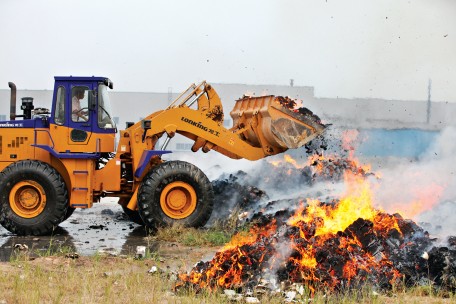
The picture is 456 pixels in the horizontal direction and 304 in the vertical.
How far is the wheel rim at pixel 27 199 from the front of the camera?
14297mm

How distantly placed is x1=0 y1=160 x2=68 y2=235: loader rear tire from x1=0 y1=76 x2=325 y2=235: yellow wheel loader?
0.02 metres

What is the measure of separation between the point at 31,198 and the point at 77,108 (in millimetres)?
2030

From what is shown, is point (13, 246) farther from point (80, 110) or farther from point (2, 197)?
point (80, 110)

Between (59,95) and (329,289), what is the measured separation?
25.6ft

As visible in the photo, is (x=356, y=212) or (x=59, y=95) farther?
(x=59, y=95)

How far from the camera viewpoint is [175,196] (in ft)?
47.9

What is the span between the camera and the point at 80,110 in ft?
48.1

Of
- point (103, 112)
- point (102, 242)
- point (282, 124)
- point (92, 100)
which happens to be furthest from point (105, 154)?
point (282, 124)

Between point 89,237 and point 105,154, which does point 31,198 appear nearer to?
point 89,237

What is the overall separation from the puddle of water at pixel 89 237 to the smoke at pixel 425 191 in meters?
4.82

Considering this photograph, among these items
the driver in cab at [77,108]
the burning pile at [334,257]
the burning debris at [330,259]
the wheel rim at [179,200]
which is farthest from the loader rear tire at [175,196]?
the burning debris at [330,259]

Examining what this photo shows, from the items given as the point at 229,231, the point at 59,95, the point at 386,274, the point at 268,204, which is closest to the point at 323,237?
the point at 386,274

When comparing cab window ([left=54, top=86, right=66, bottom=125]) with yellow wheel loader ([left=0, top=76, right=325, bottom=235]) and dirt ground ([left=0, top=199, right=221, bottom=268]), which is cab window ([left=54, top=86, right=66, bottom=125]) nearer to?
yellow wheel loader ([left=0, top=76, right=325, bottom=235])

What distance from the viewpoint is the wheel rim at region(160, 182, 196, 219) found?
571 inches
